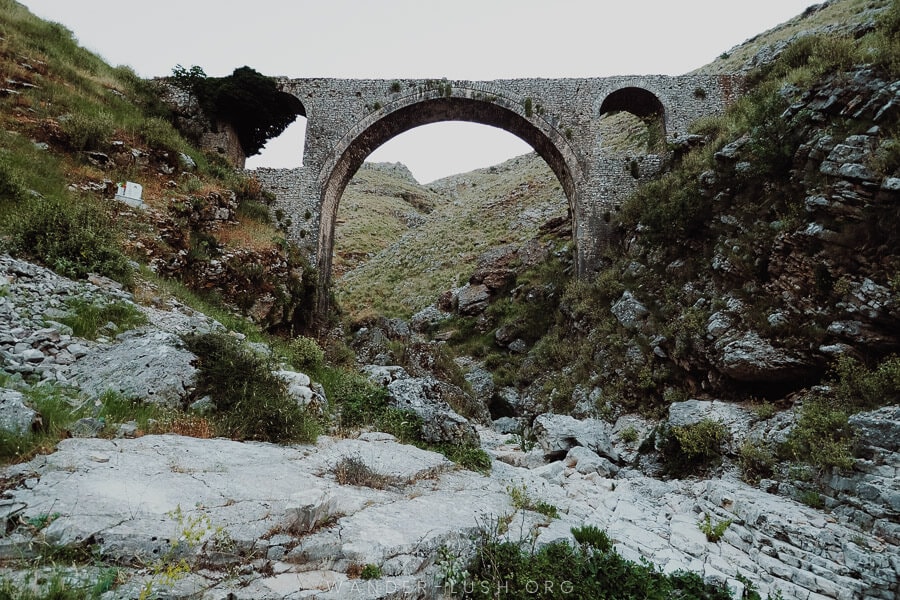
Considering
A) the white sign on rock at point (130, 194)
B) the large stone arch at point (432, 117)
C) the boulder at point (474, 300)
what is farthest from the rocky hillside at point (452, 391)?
the boulder at point (474, 300)

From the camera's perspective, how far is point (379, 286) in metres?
30.3

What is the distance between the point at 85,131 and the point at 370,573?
13.2 m

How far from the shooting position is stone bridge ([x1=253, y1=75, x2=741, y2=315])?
17141 mm

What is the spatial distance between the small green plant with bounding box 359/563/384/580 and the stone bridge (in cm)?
1463

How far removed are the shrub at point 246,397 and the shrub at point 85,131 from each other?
8341 mm

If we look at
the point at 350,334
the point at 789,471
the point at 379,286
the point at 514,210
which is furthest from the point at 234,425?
the point at 514,210

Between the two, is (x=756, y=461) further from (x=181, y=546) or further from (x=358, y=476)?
(x=181, y=546)

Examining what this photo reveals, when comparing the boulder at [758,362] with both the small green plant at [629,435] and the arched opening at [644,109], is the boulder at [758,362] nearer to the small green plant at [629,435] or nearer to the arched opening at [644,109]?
the small green plant at [629,435]

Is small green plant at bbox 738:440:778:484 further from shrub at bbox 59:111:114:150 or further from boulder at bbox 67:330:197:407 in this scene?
shrub at bbox 59:111:114:150

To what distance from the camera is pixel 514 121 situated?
18281 millimetres

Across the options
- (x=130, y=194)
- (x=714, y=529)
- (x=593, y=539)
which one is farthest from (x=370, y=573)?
(x=130, y=194)

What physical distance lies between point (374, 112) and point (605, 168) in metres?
9.34

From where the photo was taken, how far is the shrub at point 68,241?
704cm

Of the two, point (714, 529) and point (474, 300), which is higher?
point (474, 300)
